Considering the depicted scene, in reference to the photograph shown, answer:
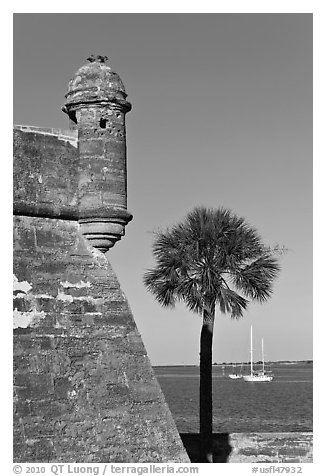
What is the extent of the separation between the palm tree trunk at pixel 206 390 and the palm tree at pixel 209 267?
0.02 m

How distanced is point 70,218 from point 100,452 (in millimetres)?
2496

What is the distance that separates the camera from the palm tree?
1459 centimetres

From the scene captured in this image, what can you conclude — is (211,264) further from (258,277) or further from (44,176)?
(44,176)

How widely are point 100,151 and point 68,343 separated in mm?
2170

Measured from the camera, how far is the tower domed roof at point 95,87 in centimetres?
865

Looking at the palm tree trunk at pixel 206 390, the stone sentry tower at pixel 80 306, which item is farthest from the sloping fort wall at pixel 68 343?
the palm tree trunk at pixel 206 390

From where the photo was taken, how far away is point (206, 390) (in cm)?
1392

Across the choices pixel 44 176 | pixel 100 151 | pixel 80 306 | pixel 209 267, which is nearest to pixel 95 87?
pixel 100 151

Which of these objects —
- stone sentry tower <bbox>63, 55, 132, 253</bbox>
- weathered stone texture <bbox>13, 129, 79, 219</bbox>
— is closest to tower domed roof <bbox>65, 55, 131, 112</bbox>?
stone sentry tower <bbox>63, 55, 132, 253</bbox>

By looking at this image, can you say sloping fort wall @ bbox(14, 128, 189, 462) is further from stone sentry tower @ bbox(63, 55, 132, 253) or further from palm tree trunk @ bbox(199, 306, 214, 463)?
palm tree trunk @ bbox(199, 306, 214, 463)

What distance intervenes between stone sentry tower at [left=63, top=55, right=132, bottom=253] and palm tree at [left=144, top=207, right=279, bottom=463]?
6.09 metres

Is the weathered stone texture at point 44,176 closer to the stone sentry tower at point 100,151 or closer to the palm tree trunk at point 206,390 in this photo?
the stone sentry tower at point 100,151

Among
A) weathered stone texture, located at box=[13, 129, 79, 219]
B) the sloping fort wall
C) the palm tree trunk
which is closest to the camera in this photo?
the sloping fort wall
